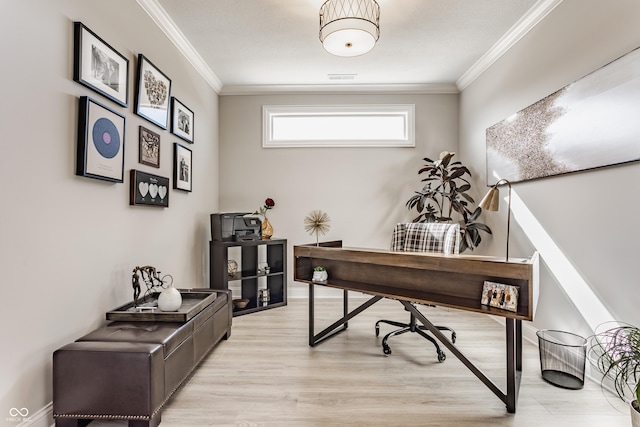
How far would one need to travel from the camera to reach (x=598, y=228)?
84.5 inches

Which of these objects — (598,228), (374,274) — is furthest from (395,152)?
(598,228)

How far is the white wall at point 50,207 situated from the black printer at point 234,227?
47.6 inches

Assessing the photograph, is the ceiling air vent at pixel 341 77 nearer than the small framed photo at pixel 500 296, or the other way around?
the small framed photo at pixel 500 296

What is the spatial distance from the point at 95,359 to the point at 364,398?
1510mm

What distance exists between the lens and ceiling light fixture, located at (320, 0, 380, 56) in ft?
7.96

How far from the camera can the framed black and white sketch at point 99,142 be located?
1859 millimetres

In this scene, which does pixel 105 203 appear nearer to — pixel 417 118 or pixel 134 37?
pixel 134 37

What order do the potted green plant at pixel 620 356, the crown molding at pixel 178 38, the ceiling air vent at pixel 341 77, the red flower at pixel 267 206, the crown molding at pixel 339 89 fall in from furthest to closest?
the crown molding at pixel 339 89 < the red flower at pixel 267 206 < the ceiling air vent at pixel 341 77 < the crown molding at pixel 178 38 < the potted green plant at pixel 620 356

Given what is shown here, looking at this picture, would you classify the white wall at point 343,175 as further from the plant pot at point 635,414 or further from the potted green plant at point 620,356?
the plant pot at point 635,414

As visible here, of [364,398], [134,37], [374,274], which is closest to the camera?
[364,398]

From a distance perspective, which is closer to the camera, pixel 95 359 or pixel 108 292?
pixel 95 359

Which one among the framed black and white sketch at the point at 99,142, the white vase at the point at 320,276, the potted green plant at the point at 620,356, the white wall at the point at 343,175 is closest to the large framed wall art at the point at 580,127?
the potted green plant at the point at 620,356

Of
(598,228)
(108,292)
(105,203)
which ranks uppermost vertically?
(105,203)

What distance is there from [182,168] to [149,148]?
2.04ft
